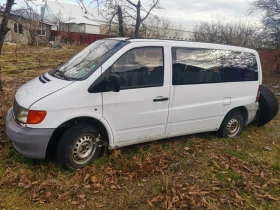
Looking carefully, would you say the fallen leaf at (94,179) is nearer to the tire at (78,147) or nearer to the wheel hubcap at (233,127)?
the tire at (78,147)

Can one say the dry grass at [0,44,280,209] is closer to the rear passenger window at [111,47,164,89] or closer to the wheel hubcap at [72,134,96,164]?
the wheel hubcap at [72,134,96,164]

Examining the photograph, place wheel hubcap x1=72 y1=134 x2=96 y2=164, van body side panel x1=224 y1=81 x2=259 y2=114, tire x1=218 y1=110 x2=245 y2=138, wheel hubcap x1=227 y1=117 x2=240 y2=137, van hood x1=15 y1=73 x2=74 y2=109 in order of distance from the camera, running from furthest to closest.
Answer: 1. wheel hubcap x1=227 y1=117 x2=240 y2=137
2. tire x1=218 y1=110 x2=245 y2=138
3. van body side panel x1=224 y1=81 x2=259 y2=114
4. wheel hubcap x1=72 y1=134 x2=96 y2=164
5. van hood x1=15 y1=73 x2=74 y2=109

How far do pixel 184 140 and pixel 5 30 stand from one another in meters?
5.18

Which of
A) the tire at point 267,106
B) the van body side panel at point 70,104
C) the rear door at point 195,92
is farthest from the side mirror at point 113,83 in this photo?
the tire at point 267,106

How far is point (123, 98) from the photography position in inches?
140

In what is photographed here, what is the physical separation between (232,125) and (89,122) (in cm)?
316

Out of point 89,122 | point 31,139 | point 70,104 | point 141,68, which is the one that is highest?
point 141,68

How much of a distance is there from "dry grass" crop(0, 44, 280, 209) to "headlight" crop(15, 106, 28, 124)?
2.38 ft

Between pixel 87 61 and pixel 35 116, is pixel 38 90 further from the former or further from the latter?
pixel 87 61

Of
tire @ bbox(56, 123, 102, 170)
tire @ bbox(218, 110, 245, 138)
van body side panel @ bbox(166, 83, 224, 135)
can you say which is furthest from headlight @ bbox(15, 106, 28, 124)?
tire @ bbox(218, 110, 245, 138)

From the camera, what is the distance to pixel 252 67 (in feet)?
16.7

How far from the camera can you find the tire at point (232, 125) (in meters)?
5.00

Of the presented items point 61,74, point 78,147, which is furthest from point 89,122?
point 61,74

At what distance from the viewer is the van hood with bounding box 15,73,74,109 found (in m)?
3.19
